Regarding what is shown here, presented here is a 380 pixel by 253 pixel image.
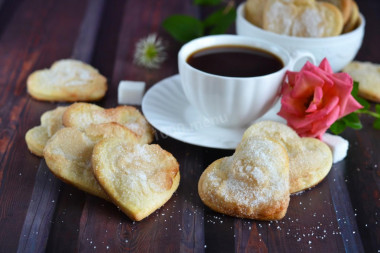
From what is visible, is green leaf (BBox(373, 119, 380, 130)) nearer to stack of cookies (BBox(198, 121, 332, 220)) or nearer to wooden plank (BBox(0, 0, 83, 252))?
stack of cookies (BBox(198, 121, 332, 220))

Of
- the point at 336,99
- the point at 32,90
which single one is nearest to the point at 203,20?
the point at 32,90

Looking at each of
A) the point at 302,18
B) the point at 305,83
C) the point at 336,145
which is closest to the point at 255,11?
the point at 302,18

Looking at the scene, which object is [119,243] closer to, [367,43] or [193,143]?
[193,143]

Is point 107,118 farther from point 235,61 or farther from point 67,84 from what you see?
point 235,61

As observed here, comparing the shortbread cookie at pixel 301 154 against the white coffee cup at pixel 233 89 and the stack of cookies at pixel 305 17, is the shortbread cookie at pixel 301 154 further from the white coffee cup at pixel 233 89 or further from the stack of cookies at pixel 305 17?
the stack of cookies at pixel 305 17

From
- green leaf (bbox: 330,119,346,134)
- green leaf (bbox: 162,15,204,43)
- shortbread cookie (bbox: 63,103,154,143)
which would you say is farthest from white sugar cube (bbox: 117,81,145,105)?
green leaf (bbox: 330,119,346,134)
